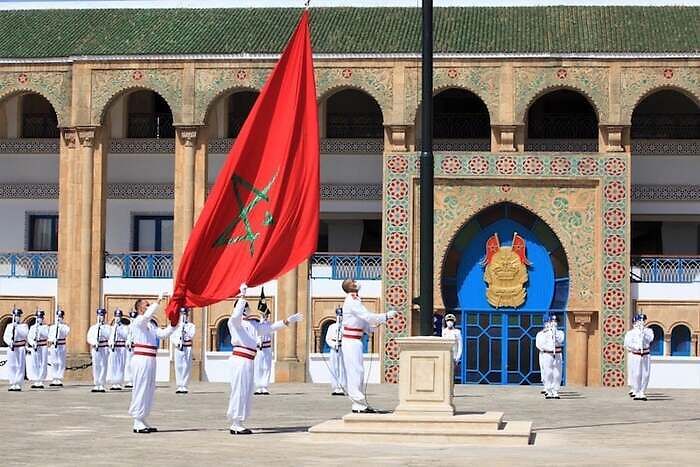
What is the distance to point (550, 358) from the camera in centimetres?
2900

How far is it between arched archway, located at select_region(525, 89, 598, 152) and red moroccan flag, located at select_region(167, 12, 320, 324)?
61.9 ft

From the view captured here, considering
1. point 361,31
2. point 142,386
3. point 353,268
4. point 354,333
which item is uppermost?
point 361,31

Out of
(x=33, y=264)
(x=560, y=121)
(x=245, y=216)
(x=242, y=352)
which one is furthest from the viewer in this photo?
(x=560, y=121)

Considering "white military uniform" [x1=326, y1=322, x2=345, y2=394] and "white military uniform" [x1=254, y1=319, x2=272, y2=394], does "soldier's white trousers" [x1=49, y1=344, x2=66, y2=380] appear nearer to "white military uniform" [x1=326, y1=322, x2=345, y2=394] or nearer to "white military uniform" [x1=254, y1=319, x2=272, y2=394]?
"white military uniform" [x1=254, y1=319, x2=272, y2=394]

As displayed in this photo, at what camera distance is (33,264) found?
36.5 metres

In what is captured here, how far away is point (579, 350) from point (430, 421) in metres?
17.2

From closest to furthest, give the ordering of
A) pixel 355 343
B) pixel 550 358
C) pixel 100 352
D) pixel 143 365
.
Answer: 1. pixel 143 365
2. pixel 355 343
3. pixel 550 358
4. pixel 100 352

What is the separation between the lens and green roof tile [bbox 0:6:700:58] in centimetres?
3450

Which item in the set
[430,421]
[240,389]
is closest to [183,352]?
[240,389]

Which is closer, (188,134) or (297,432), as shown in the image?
(297,432)

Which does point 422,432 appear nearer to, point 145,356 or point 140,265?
point 145,356

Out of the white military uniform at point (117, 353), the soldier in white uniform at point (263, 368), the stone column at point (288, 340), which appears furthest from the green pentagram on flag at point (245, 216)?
the stone column at point (288, 340)

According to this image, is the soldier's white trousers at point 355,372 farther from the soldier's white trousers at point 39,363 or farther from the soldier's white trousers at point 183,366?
the soldier's white trousers at point 39,363

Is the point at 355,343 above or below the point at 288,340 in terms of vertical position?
above
